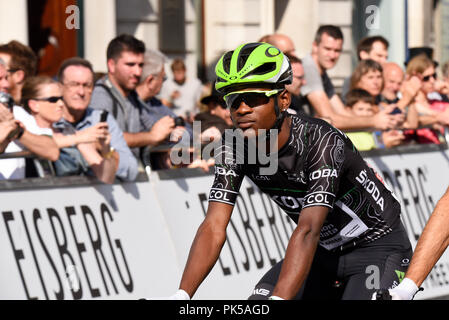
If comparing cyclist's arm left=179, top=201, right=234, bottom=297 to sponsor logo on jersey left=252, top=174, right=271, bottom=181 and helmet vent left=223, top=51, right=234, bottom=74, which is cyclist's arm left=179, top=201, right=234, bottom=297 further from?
helmet vent left=223, top=51, right=234, bottom=74

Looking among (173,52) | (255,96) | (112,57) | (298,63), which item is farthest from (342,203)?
(173,52)

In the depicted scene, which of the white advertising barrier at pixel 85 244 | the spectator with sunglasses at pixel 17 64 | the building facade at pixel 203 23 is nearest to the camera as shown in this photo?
the white advertising barrier at pixel 85 244

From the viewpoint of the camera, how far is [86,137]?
8.02 m

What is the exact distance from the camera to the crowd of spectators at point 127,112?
8031 millimetres

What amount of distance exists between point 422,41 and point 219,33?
6699 mm

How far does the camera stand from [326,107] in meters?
10.4

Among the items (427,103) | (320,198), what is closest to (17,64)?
(320,198)

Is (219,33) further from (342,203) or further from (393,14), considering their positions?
(342,203)

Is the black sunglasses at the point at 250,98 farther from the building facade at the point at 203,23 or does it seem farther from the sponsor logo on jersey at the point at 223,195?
the building facade at the point at 203,23

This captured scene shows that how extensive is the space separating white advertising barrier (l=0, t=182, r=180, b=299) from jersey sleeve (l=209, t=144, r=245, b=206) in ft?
8.80

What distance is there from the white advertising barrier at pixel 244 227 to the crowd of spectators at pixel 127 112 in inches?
10.0

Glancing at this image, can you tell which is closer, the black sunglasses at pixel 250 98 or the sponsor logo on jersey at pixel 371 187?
the black sunglasses at pixel 250 98

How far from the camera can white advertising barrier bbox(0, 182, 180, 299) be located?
7590 mm

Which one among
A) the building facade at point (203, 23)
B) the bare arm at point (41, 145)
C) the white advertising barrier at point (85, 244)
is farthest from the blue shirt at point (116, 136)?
the building facade at point (203, 23)
